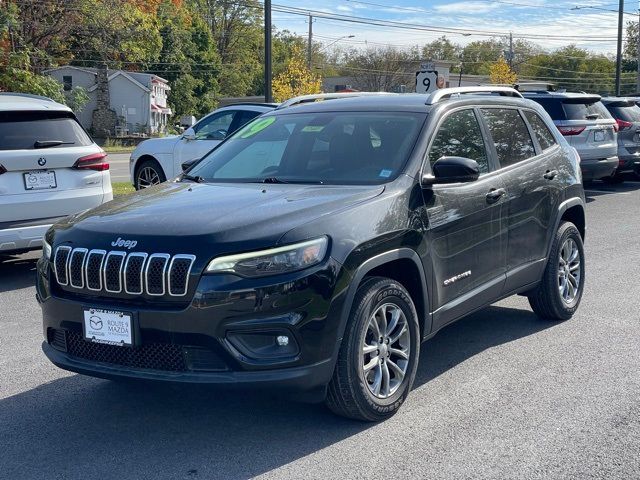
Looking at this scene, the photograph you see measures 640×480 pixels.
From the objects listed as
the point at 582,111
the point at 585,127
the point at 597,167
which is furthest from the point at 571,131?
the point at 597,167

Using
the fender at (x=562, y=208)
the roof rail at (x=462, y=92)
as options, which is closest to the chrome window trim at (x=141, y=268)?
the roof rail at (x=462, y=92)

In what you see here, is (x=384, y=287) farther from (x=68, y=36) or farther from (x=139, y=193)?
(x=68, y=36)

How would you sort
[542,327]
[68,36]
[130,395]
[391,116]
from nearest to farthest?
[130,395], [391,116], [542,327], [68,36]

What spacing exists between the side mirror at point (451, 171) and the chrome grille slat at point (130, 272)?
5.58ft

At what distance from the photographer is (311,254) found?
13.6 ft

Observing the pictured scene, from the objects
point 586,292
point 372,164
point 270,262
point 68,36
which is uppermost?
point 68,36

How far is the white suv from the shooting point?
8156 mm

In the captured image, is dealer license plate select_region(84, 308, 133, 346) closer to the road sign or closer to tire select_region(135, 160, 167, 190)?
tire select_region(135, 160, 167, 190)

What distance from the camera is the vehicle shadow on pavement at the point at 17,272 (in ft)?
28.3

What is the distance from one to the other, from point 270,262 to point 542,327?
337 centimetres

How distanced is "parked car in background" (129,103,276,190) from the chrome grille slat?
876 centimetres

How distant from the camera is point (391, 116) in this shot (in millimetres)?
5527

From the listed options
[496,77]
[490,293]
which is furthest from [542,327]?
[496,77]

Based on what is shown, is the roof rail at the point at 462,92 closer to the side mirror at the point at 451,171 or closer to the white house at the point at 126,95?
the side mirror at the point at 451,171
